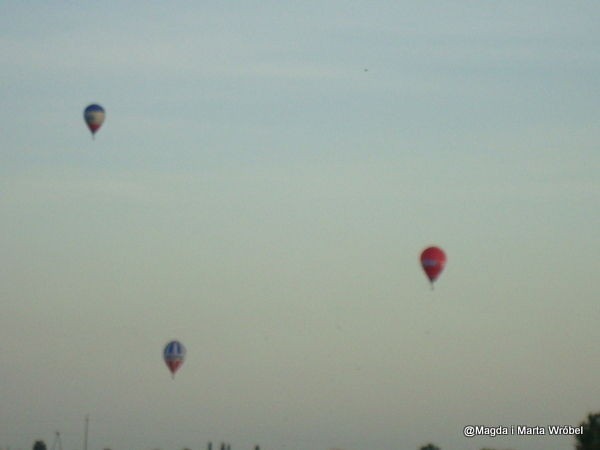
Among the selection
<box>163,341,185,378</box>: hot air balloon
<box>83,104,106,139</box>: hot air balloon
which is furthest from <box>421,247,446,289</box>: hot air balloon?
<box>83,104,106,139</box>: hot air balloon

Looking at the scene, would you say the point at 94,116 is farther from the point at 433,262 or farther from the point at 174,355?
the point at 433,262

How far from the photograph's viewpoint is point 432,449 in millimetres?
156750

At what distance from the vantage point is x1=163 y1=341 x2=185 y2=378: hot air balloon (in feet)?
316

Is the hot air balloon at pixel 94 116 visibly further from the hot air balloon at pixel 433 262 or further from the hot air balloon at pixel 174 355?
the hot air balloon at pixel 433 262

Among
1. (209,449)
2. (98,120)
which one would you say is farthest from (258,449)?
(98,120)

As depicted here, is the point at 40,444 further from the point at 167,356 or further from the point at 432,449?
the point at 167,356

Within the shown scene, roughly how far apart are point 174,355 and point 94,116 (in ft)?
60.9

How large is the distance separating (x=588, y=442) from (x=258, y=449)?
40.3 meters

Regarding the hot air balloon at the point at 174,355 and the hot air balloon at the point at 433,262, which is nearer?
the hot air balloon at the point at 433,262

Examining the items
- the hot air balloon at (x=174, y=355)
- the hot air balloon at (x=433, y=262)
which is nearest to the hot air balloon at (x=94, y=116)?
the hot air balloon at (x=174, y=355)

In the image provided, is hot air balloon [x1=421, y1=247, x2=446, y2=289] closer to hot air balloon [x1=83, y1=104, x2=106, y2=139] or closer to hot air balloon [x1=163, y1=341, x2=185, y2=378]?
hot air balloon [x1=163, y1=341, x2=185, y2=378]

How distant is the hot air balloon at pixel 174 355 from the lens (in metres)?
96.2

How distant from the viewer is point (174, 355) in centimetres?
9750

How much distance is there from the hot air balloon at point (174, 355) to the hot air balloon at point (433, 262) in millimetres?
20943
